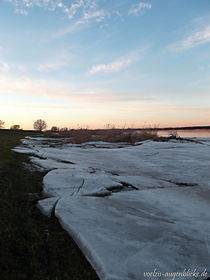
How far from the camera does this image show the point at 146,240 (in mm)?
1255

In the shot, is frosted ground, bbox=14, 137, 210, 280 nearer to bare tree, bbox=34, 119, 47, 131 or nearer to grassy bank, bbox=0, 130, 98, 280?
grassy bank, bbox=0, 130, 98, 280

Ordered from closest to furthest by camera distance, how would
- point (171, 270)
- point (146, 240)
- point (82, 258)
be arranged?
point (171, 270) → point (82, 258) → point (146, 240)

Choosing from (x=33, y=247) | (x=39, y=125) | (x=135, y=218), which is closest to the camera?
(x=33, y=247)

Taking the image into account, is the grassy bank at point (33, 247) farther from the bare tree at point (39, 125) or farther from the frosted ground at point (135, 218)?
the bare tree at point (39, 125)

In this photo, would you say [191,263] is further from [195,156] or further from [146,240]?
[195,156]

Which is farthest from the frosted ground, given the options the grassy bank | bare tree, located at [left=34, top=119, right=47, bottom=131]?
bare tree, located at [left=34, top=119, right=47, bottom=131]

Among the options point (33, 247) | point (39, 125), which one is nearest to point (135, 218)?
point (33, 247)

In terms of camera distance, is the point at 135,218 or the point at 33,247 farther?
the point at 135,218

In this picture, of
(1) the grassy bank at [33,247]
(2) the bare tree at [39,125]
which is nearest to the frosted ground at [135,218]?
(1) the grassy bank at [33,247]

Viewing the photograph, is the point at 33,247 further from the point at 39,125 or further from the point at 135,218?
the point at 39,125

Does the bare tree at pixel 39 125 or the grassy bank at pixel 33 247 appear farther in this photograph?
the bare tree at pixel 39 125

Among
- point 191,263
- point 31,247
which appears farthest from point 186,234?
point 31,247

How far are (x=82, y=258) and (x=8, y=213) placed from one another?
86 centimetres

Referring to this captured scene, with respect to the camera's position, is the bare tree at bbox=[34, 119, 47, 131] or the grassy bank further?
the bare tree at bbox=[34, 119, 47, 131]
